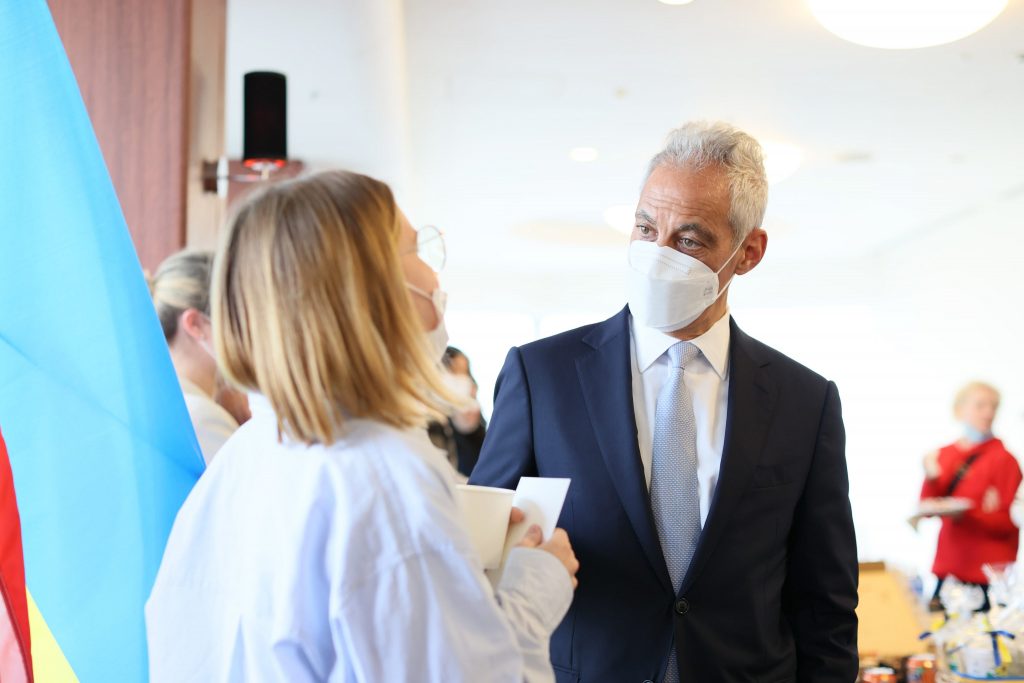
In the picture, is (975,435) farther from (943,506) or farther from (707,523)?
(707,523)

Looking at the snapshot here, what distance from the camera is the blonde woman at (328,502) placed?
42.1 inches

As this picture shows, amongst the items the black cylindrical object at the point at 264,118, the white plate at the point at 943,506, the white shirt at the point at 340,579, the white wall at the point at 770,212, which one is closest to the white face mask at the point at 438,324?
the white shirt at the point at 340,579

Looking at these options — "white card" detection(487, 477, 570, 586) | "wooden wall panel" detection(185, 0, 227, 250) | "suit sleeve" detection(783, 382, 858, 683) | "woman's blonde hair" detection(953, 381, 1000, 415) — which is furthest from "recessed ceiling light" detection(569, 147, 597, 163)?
"white card" detection(487, 477, 570, 586)

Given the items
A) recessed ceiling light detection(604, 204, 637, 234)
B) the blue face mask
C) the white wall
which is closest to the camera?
the white wall

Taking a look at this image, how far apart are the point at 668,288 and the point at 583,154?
667cm

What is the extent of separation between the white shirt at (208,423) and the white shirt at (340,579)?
37.0 inches

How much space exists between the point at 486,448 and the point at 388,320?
0.77m

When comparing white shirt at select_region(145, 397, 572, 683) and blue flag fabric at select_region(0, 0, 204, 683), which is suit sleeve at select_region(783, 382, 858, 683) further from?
blue flag fabric at select_region(0, 0, 204, 683)

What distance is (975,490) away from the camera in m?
6.29

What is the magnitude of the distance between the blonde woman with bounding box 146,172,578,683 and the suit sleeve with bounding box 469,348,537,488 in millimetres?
577

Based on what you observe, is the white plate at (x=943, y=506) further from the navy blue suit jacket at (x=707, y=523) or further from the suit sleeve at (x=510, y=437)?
the suit sleeve at (x=510, y=437)

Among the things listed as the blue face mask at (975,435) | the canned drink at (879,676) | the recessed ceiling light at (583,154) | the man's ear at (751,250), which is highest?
the recessed ceiling light at (583,154)

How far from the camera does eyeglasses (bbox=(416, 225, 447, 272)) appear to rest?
1509 millimetres

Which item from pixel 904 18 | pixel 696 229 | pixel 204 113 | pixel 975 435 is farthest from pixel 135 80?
pixel 975 435
